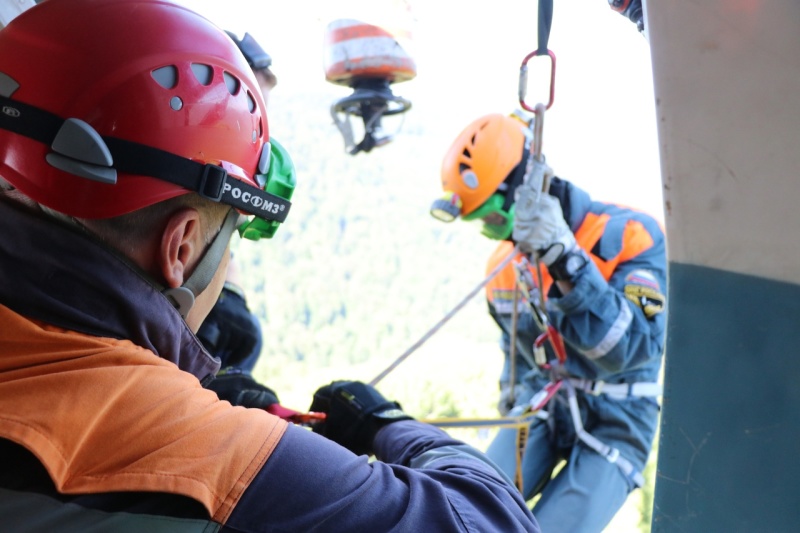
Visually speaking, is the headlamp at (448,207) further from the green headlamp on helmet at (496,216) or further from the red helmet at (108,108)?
the red helmet at (108,108)

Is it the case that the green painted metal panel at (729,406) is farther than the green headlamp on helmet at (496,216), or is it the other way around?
the green headlamp on helmet at (496,216)

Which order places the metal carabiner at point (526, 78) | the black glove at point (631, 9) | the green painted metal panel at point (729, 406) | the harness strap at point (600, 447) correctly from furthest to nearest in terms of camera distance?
the harness strap at point (600, 447) → the metal carabiner at point (526, 78) → the black glove at point (631, 9) → the green painted metal panel at point (729, 406)

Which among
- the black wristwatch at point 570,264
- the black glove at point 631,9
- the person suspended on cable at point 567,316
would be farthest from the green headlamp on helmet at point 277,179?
the black wristwatch at point 570,264

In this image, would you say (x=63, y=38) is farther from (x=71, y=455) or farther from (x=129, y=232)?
(x=71, y=455)

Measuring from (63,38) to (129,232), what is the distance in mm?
290

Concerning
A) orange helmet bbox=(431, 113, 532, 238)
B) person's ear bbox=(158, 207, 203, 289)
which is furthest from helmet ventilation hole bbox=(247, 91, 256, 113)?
orange helmet bbox=(431, 113, 532, 238)

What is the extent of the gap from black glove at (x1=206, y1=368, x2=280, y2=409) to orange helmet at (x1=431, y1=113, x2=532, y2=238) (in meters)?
1.87

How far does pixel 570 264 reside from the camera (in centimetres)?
297

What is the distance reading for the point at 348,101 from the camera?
326 cm

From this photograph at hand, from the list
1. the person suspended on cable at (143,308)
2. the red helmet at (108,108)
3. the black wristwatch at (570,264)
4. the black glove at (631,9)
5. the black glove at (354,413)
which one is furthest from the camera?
the black wristwatch at (570,264)

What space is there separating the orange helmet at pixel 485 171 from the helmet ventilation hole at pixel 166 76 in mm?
2505

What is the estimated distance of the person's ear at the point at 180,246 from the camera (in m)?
1.13

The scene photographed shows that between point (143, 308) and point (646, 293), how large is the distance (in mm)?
2466

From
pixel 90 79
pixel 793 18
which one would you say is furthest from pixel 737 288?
pixel 90 79
